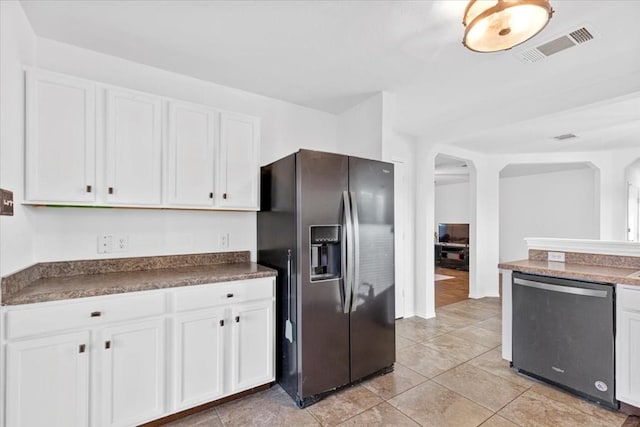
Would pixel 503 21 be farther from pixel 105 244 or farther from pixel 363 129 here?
pixel 105 244

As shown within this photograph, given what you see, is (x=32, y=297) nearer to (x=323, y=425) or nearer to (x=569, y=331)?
(x=323, y=425)

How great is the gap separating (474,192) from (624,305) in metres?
3.33

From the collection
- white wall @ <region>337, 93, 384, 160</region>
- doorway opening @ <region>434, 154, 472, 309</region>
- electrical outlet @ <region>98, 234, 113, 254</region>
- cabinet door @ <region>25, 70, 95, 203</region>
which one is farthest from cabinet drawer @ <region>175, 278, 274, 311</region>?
doorway opening @ <region>434, 154, 472, 309</region>

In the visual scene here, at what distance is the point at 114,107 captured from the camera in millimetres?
2012

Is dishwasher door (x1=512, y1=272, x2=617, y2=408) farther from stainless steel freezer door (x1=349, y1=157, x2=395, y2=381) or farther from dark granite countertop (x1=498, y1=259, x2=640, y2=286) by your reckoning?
stainless steel freezer door (x1=349, y1=157, x2=395, y2=381)

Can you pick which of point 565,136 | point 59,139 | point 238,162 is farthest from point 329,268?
point 565,136

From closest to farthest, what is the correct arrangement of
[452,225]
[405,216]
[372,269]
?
1. [372,269]
2. [405,216]
3. [452,225]

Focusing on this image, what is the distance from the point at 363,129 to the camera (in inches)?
124

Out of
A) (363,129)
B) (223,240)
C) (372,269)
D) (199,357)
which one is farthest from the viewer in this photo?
(363,129)

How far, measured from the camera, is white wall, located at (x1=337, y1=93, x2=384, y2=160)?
294cm

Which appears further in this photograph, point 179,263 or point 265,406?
point 179,263

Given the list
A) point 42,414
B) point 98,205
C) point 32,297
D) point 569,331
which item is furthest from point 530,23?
point 42,414

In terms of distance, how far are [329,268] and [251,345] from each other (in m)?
0.81

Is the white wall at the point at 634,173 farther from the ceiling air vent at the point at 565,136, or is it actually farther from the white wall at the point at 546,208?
the ceiling air vent at the point at 565,136
